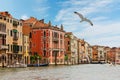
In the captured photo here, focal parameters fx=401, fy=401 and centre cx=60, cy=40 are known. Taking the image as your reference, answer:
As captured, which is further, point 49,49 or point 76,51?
point 76,51

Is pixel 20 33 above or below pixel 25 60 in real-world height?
above

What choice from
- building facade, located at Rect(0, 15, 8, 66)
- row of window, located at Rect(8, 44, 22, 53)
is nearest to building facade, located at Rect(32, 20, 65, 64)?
row of window, located at Rect(8, 44, 22, 53)

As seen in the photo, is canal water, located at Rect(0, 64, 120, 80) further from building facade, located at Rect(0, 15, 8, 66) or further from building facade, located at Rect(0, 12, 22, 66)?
building facade, located at Rect(0, 12, 22, 66)

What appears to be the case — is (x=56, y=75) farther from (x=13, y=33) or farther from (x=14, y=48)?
(x=14, y=48)

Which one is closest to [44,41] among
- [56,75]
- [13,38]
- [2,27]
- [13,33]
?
[13,38]

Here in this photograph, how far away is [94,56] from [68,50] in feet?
226

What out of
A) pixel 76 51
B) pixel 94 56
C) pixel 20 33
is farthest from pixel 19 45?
pixel 94 56

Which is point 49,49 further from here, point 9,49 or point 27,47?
point 9,49

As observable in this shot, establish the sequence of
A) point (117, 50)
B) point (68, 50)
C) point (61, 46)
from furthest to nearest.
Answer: point (117, 50) < point (68, 50) < point (61, 46)

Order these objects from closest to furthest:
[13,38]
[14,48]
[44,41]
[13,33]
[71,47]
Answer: [13,33]
[13,38]
[14,48]
[44,41]
[71,47]

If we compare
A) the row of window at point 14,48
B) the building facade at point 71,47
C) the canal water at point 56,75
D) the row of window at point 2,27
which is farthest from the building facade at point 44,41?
the canal water at point 56,75

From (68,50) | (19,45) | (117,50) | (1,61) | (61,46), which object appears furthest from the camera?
(117,50)

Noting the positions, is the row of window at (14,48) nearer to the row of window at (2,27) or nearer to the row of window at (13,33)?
the row of window at (13,33)

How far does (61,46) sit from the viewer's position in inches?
3625
